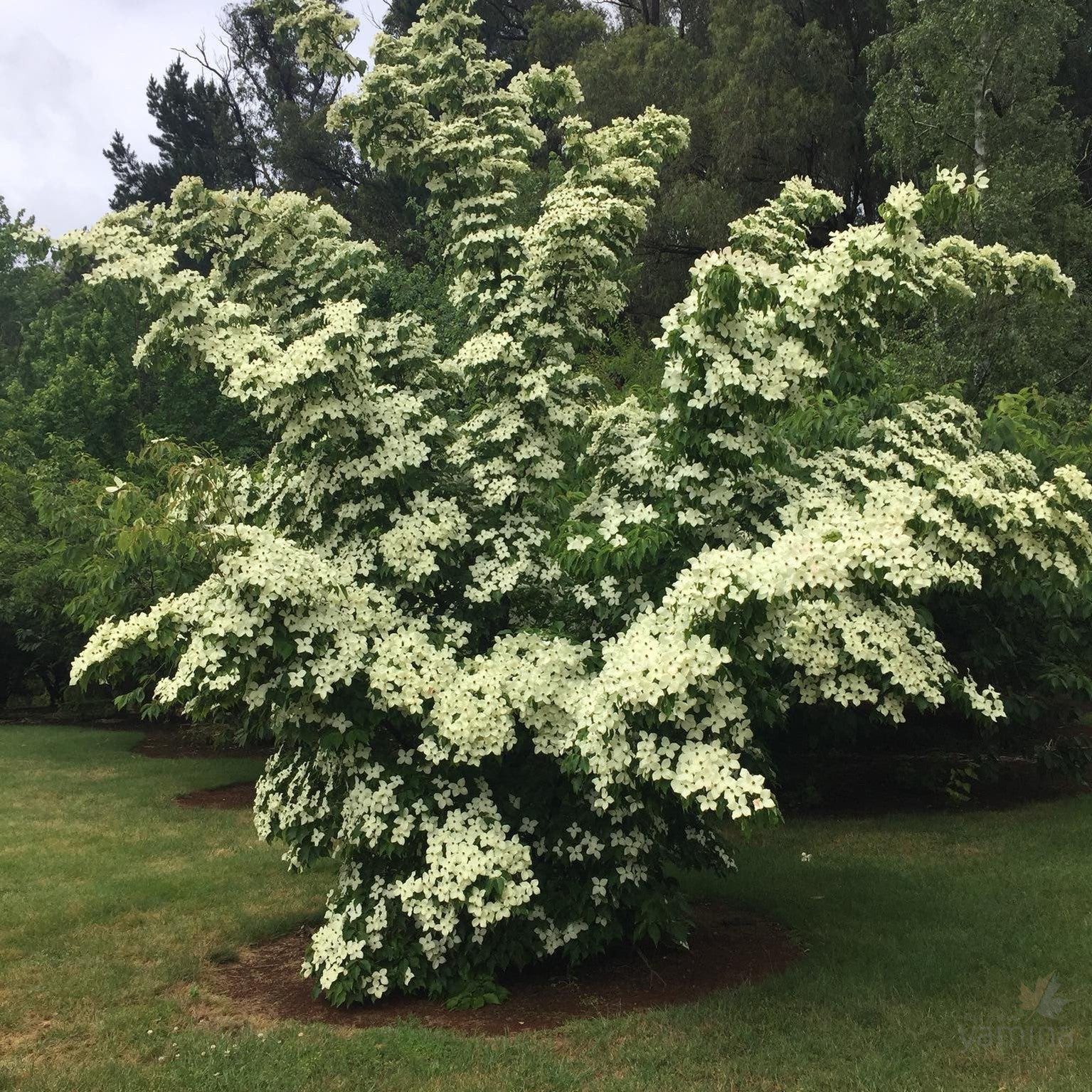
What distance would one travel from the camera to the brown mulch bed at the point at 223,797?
12312 millimetres

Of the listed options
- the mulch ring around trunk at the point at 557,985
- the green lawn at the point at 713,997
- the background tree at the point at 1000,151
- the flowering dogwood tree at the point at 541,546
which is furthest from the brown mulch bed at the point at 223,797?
the background tree at the point at 1000,151

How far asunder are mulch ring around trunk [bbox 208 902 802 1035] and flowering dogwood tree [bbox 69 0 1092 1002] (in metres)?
0.21

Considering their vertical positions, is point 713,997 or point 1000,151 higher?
point 1000,151

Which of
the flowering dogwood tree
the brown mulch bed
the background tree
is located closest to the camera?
the flowering dogwood tree

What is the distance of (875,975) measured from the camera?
5.91 meters

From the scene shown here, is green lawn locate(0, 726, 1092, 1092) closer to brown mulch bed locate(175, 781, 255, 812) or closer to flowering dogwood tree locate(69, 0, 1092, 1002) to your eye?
flowering dogwood tree locate(69, 0, 1092, 1002)

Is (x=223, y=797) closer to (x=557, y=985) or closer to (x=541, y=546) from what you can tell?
(x=557, y=985)

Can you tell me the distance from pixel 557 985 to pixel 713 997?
90cm

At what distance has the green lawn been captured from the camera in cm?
483

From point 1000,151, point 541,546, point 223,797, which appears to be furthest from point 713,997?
point 1000,151

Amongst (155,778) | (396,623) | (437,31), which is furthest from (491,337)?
(155,778)

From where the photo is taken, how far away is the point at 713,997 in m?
5.66

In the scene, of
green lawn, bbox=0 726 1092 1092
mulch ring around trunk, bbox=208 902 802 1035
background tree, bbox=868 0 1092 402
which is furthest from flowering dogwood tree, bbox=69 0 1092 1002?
background tree, bbox=868 0 1092 402

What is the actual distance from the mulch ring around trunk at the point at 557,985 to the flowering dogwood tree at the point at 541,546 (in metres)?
0.21
